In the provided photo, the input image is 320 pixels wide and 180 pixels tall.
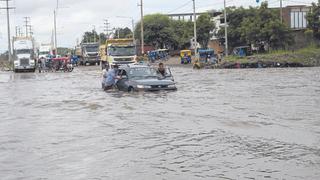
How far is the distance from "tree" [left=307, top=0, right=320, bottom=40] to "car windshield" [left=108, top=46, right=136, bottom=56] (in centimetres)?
2841

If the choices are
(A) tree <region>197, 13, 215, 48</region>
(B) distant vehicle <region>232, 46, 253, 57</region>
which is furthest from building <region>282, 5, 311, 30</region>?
(B) distant vehicle <region>232, 46, 253, 57</region>

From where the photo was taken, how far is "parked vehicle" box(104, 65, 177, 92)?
25844 millimetres

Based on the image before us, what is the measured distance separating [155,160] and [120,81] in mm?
17428

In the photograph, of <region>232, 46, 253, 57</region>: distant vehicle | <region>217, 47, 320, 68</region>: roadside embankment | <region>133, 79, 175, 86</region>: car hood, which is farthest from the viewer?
<region>232, 46, 253, 57</region>: distant vehicle

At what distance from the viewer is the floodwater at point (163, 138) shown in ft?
31.8

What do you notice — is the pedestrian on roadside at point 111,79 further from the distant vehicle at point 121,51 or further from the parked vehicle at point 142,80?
the distant vehicle at point 121,51

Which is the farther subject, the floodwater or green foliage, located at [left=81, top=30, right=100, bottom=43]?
green foliage, located at [left=81, top=30, right=100, bottom=43]

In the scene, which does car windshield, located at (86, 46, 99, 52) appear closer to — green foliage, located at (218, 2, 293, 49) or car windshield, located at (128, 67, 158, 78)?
green foliage, located at (218, 2, 293, 49)

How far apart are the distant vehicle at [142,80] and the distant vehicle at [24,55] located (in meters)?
35.2

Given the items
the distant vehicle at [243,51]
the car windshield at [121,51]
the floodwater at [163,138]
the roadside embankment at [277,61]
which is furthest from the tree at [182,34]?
the floodwater at [163,138]

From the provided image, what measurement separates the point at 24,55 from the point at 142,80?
124ft

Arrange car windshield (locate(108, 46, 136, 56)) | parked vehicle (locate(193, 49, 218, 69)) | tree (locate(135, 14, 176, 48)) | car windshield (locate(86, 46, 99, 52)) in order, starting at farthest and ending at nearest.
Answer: tree (locate(135, 14, 176, 48)), car windshield (locate(86, 46, 99, 52)), parked vehicle (locate(193, 49, 218, 69)), car windshield (locate(108, 46, 136, 56))

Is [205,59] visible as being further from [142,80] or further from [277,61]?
[142,80]

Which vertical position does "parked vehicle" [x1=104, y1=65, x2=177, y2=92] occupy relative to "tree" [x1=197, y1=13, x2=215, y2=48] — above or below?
below
